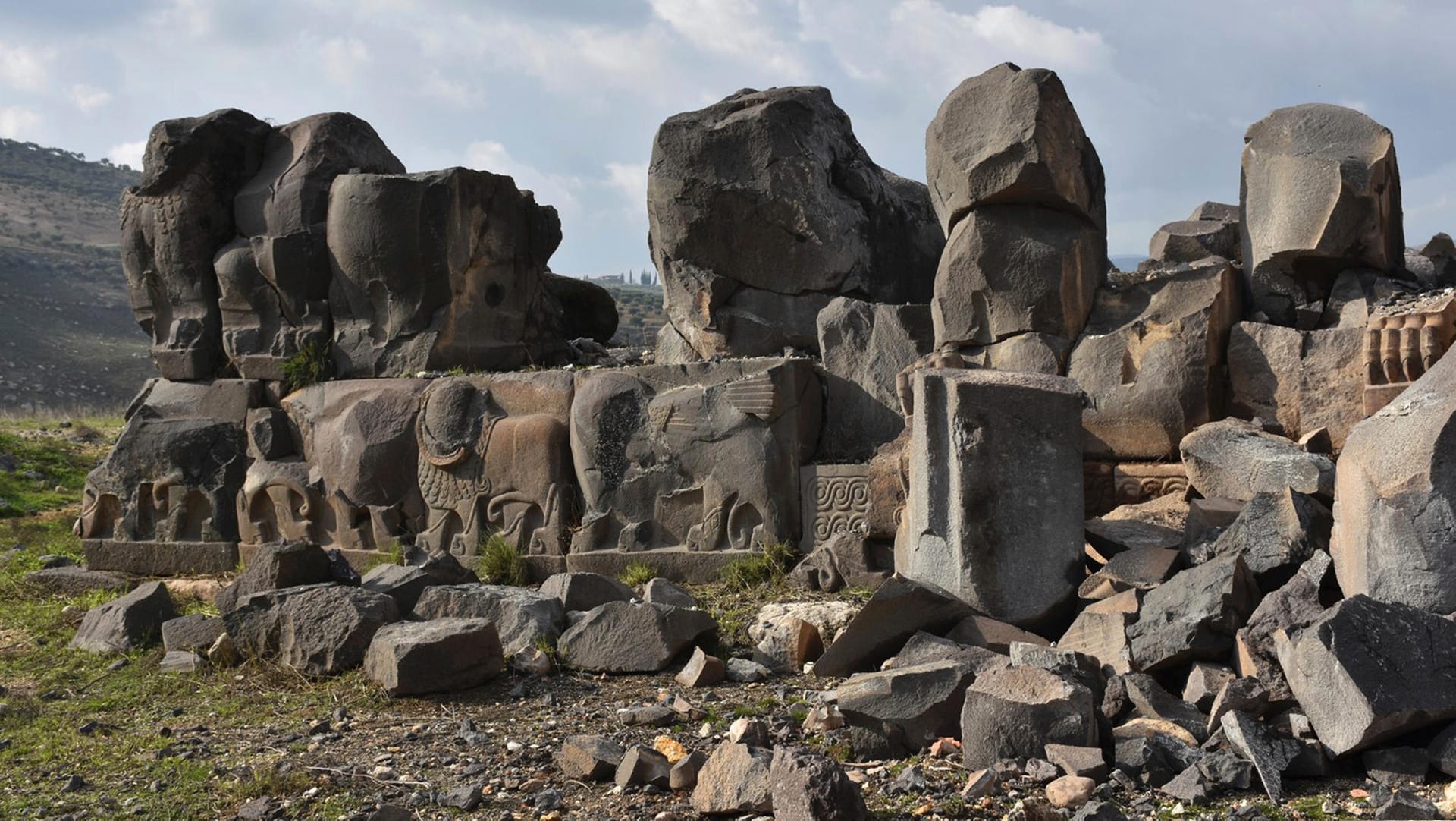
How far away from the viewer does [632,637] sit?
510 centimetres

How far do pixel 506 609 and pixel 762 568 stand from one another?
153 centimetres

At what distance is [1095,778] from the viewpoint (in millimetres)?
3361

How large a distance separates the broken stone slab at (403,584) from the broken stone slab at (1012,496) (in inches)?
97.0

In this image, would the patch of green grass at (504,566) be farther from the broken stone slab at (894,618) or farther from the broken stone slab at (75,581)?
the broken stone slab at (894,618)

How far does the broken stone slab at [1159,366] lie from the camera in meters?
5.81

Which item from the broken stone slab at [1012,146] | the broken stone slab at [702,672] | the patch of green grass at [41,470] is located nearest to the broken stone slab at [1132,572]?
the broken stone slab at [702,672]

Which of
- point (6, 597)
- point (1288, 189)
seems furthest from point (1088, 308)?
point (6, 597)

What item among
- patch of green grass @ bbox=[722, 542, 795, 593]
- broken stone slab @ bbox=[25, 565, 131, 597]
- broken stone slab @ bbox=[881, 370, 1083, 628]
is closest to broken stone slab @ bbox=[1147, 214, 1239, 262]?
patch of green grass @ bbox=[722, 542, 795, 593]

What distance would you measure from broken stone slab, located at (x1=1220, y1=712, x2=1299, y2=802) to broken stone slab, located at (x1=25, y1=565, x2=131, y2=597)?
7.07 m

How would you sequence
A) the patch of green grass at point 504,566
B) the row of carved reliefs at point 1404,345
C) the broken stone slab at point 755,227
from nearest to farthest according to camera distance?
the row of carved reliefs at point 1404,345 < the patch of green grass at point 504,566 < the broken stone slab at point 755,227

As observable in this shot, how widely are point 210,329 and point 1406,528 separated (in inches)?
308

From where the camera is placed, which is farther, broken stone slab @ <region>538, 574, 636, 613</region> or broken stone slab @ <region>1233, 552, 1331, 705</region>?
broken stone slab @ <region>538, 574, 636, 613</region>

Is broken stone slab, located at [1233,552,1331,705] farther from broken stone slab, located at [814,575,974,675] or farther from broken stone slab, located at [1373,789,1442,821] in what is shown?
broken stone slab, located at [814,575,974,675]

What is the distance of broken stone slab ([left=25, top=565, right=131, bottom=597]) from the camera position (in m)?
8.27
